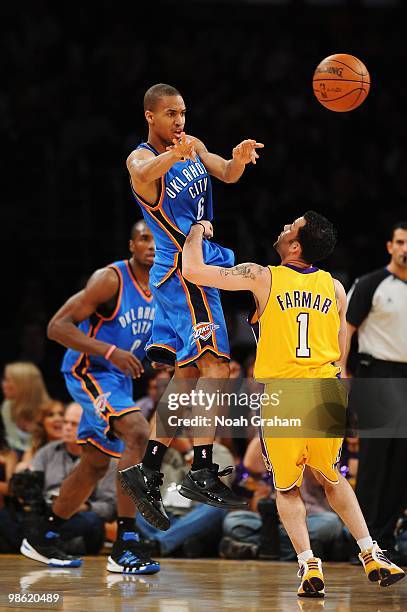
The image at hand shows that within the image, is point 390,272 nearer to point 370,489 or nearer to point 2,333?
point 370,489

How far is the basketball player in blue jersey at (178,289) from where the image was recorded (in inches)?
229

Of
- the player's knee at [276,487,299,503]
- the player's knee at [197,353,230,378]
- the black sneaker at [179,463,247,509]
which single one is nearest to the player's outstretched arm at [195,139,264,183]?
the player's knee at [197,353,230,378]

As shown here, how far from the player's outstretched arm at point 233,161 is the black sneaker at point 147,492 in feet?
5.42

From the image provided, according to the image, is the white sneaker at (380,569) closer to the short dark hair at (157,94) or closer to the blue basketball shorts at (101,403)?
the blue basketball shorts at (101,403)

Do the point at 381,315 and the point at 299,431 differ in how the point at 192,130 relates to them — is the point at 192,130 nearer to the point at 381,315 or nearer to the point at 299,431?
the point at 381,315

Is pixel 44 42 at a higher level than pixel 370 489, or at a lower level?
higher

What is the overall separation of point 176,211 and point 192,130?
6.75 metres

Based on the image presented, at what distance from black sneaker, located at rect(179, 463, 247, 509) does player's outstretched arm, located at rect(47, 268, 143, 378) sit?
1300mm

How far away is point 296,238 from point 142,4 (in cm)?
920

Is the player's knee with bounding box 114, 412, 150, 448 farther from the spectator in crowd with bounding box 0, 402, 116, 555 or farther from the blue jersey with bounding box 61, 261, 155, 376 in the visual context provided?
the spectator in crowd with bounding box 0, 402, 116, 555

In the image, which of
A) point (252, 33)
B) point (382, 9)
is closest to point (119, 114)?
point (252, 33)

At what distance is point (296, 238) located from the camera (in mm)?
5973

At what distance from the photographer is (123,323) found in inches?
292

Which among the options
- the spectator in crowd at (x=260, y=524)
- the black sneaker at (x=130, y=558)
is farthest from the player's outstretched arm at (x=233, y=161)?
the spectator in crowd at (x=260, y=524)
